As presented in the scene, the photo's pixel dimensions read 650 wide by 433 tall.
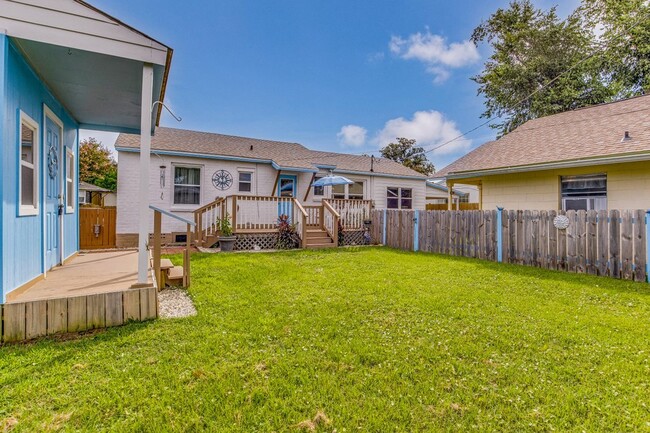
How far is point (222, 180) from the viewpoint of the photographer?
12461 mm

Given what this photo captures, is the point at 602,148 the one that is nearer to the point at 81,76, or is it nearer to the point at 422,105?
the point at 81,76

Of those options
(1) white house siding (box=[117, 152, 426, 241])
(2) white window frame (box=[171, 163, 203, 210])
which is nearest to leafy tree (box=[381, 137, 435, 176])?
(1) white house siding (box=[117, 152, 426, 241])

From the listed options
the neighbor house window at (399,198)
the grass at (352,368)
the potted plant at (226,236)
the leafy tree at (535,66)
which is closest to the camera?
the grass at (352,368)

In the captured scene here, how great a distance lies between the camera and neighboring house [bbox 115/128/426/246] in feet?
35.9

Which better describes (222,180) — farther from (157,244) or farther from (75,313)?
(75,313)

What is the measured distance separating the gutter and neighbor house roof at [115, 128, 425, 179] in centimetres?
573

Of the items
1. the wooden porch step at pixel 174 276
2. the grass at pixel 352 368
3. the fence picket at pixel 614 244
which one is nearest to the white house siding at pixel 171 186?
the wooden porch step at pixel 174 276

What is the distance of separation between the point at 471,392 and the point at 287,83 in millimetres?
16269

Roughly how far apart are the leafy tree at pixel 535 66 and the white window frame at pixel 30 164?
21178mm

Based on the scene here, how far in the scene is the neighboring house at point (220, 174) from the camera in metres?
10.9

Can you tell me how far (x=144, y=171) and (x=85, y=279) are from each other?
1.95 meters

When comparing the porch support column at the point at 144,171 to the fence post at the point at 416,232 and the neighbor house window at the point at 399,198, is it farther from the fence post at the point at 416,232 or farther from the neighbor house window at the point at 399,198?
the neighbor house window at the point at 399,198

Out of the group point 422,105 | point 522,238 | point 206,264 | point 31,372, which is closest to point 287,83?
point 422,105

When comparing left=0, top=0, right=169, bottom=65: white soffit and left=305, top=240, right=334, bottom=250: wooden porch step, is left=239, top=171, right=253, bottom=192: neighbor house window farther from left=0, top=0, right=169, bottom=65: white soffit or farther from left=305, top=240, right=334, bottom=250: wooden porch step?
left=0, top=0, right=169, bottom=65: white soffit
